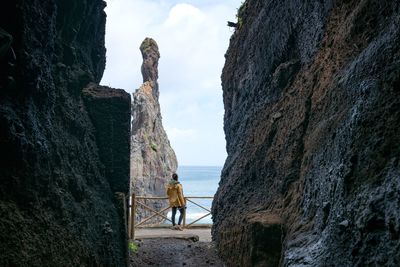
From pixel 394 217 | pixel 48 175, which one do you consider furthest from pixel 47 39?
pixel 394 217

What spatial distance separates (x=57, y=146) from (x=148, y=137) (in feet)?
142

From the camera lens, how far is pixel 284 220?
705cm

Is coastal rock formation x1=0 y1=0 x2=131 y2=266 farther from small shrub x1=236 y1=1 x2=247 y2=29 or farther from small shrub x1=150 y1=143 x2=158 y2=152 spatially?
small shrub x1=150 y1=143 x2=158 y2=152

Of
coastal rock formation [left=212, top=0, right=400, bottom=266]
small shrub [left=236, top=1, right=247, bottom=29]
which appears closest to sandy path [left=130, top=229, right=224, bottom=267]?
coastal rock formation [left=212, top=0, right=400, bottom=266]

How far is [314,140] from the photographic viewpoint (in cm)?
663

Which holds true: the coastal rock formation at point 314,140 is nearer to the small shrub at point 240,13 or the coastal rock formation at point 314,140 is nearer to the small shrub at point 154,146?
the small shrub at point 240,13

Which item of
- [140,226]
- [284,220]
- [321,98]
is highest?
[321,98]

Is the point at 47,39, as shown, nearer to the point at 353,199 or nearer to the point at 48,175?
the point at 48,175

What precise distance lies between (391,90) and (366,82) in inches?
24.2

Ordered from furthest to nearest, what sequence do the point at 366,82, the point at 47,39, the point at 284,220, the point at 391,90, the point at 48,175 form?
1. the point at 284,220
2. the point at 47,39
3. the point at 48,175
4. the point at 366,82
5. the point at 391,90

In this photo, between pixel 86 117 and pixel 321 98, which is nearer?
pixel 321 98

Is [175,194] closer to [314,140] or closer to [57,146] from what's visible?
[314,140]

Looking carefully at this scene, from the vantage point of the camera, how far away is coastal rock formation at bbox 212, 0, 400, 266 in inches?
157

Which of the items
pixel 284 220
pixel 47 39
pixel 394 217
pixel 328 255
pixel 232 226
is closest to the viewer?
pixel 394 217
